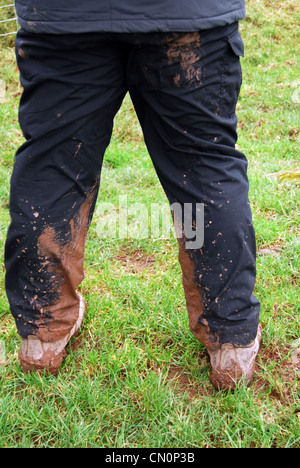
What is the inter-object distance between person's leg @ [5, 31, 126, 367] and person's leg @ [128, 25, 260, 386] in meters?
0.13

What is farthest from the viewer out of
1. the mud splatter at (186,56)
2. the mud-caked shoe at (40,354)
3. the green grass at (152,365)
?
the mud-caked shoe at (40,354)

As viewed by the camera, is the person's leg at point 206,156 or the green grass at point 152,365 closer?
the person's leg at point 206,156

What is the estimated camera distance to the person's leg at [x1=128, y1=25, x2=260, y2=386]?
1.45 metres

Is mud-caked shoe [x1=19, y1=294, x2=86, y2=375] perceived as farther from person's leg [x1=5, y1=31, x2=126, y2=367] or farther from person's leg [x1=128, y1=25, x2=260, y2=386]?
person's leg [x1=128, y1=25, x2=260, y2=386]

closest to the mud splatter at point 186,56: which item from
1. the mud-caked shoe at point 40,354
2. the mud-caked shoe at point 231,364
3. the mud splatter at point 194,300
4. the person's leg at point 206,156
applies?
the person's leg at point 206,156

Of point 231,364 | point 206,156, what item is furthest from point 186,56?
point 231,364

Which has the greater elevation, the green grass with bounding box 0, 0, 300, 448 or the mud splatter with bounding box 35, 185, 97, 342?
the mud splatter with bounding box 35, 185, 97, 342

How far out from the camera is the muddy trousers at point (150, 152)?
1.45 metres

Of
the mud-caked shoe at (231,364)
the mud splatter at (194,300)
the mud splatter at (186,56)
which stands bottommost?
the mud-caked shoe at (231,364)

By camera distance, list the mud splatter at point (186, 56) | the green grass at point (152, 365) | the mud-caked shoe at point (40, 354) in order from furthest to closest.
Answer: the mud-caked shoe at point (40, 354) < the green grass at point (152, 365) < the mud splatter at point (186, 56)

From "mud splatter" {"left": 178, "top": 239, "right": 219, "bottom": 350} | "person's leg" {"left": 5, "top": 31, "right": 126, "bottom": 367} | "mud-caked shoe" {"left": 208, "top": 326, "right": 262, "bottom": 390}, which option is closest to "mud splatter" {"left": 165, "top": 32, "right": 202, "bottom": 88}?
"person's leg" {"left": 5, "top": 31, "right": 126, "bottom": 367}

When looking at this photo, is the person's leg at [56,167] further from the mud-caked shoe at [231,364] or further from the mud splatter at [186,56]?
the mud-caked shoe at [231,364]

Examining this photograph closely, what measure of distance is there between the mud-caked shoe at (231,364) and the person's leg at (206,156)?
0.03 metres

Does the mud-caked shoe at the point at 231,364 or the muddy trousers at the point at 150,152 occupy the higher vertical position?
the muddy trousers at the point at 150,152
